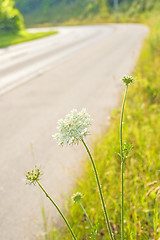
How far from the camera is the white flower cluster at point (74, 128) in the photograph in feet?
4.87

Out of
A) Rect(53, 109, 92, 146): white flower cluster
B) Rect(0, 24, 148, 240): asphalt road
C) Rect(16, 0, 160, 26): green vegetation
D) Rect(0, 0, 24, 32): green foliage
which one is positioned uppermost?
Rect(16, 0, 160, 26): green vegetation

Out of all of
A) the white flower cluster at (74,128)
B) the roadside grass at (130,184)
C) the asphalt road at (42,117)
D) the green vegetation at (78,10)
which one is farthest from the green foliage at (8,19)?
the white flower cluster at (74,128)

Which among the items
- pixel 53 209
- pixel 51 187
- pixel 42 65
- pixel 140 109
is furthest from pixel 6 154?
pixel 42 65

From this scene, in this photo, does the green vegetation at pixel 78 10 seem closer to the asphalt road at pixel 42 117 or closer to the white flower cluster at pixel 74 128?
the asphalt road at pixel 42 117

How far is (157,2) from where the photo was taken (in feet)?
123

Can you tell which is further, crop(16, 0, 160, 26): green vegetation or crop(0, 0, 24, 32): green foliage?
crop(16, 0, 160, 26): green vegetation

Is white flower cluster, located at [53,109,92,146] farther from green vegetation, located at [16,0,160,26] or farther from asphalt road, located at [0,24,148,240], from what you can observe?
green vegetation, located at [16,0,160,26]

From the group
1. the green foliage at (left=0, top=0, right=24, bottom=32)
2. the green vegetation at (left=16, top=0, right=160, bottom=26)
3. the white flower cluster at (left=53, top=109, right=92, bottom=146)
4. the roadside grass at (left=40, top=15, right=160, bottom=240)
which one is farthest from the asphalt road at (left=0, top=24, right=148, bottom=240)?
the green vegetation at (left=16, top=0, right=160, bottom=26)

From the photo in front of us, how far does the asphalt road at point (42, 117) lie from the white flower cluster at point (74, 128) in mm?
731

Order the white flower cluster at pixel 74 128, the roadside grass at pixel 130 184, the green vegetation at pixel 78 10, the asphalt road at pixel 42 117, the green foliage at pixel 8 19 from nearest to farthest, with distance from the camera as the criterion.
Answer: the white flower cluster at pixel 74 128, the roadside grass at pixel 130 184, the asphalt road at pixel 42 117, the green foliage at pixel 8 19, the green vegetation at pixel 78 10

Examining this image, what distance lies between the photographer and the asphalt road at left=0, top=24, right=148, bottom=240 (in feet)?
10.8

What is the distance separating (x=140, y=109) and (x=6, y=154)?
2495 mm

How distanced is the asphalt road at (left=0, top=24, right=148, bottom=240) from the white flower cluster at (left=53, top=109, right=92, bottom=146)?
0.73 meters

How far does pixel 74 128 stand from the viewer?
4.97 ft
